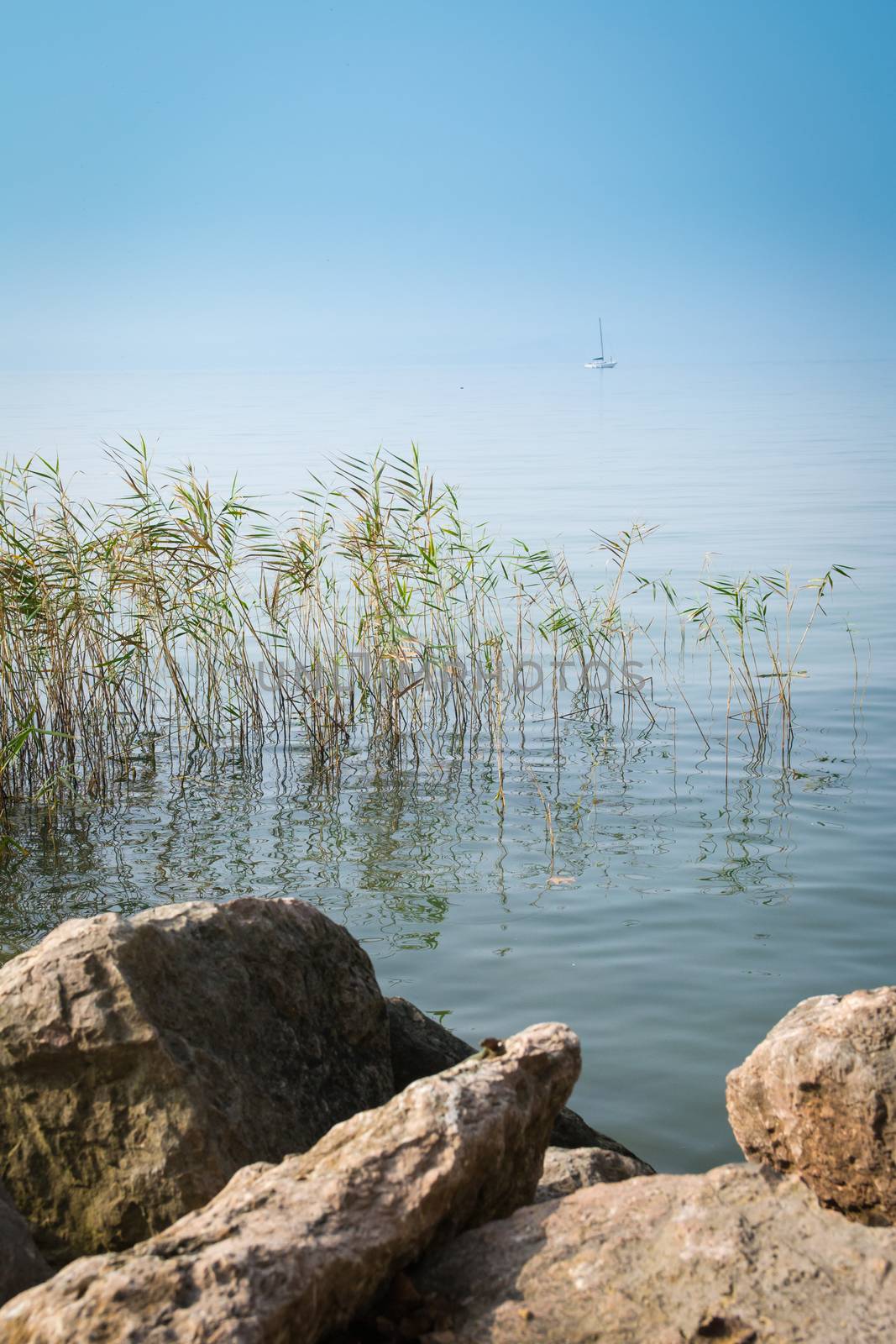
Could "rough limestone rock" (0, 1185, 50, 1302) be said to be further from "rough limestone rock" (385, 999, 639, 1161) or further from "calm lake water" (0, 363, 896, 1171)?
"calm lake water" (0, 363, 896, 1171)

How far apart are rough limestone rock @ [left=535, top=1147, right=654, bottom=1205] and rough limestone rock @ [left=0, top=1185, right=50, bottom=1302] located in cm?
127

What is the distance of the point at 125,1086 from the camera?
3334 millimetres

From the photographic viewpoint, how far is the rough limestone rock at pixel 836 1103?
118 inches

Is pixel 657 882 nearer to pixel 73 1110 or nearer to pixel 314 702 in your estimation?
pixel 314 702

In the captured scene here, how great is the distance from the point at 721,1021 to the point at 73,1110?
3.24 m

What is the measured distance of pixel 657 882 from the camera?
737 centimetres

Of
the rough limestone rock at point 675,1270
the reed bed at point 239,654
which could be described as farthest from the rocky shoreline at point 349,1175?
the reed bed at point 239,654

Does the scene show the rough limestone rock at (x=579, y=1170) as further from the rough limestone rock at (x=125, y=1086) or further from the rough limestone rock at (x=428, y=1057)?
the rough limestone rock at (x=125, y=1086)

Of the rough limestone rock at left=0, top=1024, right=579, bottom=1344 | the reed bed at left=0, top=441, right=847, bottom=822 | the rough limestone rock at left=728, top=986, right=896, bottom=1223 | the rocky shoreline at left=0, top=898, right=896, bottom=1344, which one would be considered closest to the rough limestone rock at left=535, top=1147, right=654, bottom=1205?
the rocky shoreline at left=0, top=898, right=896, bottom=1344

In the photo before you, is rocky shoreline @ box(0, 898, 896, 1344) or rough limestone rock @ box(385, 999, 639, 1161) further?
rough limestone rock @ box(385, 999, 639, 1161)

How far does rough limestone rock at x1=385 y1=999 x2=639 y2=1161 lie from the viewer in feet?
14.3

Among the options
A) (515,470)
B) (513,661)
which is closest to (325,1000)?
(513,661)

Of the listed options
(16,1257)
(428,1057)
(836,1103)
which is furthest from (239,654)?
(836,1103)

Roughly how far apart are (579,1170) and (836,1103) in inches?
32.7
